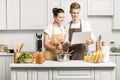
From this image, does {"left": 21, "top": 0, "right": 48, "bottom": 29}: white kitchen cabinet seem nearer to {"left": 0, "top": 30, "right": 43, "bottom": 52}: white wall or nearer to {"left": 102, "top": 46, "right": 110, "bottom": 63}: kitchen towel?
{"left": 0, "top": 30, "right": 43, "bottom": 52}: white wall

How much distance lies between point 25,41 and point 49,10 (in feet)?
2.84

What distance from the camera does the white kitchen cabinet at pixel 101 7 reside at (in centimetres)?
504

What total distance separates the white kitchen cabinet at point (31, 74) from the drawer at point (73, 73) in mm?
76

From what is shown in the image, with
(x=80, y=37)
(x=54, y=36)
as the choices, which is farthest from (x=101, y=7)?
(x=80, y=37)

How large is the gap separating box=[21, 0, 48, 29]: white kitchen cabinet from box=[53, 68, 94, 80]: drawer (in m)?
2.34

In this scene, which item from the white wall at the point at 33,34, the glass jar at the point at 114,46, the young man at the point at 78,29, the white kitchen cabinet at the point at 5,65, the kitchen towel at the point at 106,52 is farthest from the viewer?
the white wall at the point at 33,34

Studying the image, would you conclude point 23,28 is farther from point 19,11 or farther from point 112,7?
point 112,7

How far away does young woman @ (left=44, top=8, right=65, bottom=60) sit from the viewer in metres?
3.41

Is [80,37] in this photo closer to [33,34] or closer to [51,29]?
[51,29]

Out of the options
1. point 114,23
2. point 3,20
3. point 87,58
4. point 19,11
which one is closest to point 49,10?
point 19,11

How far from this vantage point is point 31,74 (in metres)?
2.88

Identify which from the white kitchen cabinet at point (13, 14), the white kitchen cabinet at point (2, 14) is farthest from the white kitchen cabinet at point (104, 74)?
the white kitchen cabinet at point (2, 14)

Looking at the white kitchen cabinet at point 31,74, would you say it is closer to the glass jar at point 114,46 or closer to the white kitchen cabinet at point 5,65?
the white kitchen cabinet at point 5,65

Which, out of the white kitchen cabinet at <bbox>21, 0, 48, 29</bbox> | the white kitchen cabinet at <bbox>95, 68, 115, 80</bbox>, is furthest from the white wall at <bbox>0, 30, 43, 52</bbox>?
the white kitchen cabinet at <bbox>95, 68, 115, 80</bbox>
